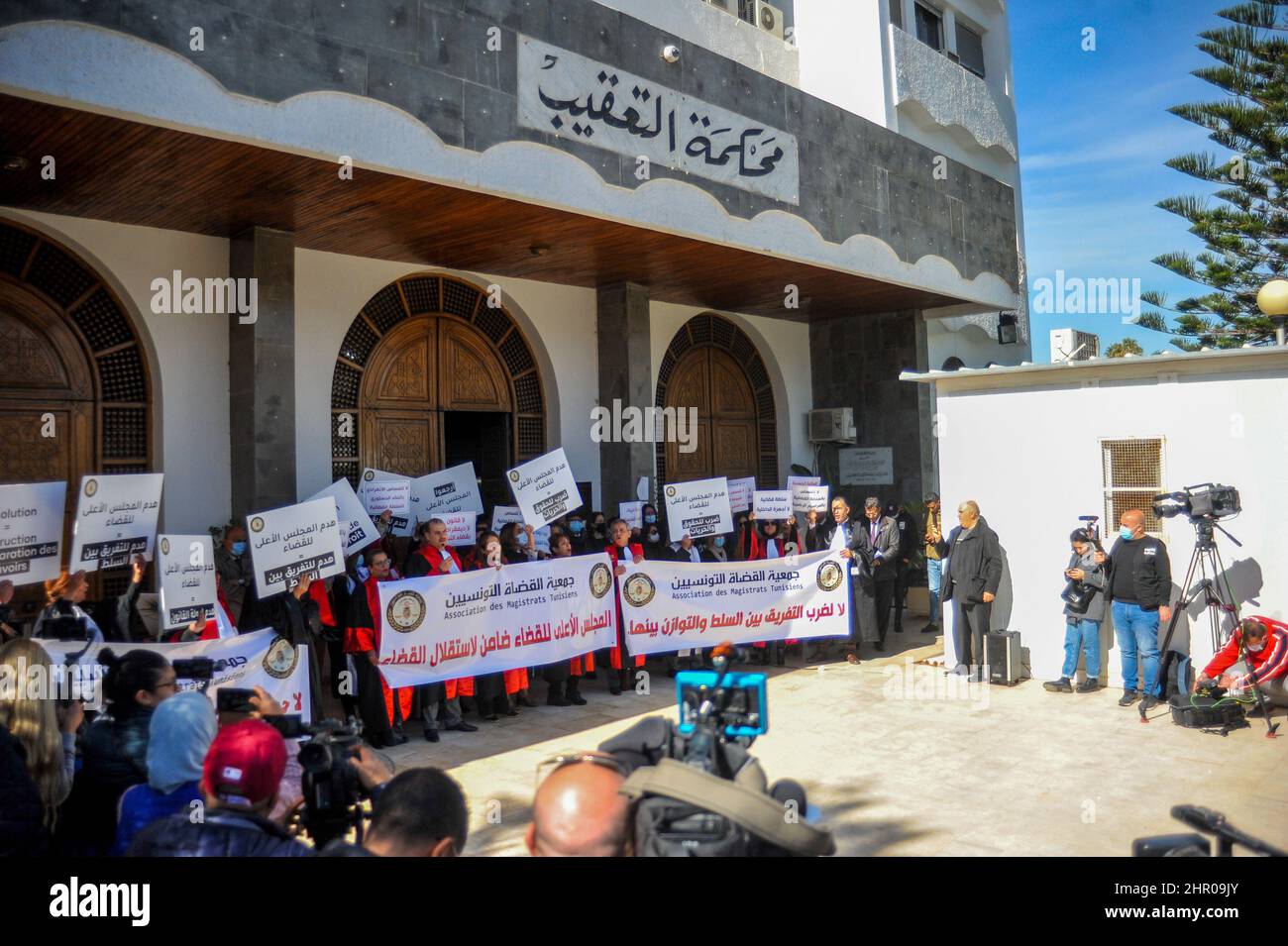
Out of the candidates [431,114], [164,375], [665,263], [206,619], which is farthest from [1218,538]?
[164,375]

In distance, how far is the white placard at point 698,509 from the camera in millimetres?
9898

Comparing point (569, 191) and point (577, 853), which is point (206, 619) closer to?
point (569, 191)

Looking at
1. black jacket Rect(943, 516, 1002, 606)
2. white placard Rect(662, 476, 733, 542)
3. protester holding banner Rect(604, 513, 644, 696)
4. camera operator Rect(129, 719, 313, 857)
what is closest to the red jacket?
black jacket Rect(943, 516, 1002, 606)

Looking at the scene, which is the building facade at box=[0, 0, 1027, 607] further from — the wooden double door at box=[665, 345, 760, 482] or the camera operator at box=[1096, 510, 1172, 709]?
the camera operator at box=[1096, 510, 1172, 709]

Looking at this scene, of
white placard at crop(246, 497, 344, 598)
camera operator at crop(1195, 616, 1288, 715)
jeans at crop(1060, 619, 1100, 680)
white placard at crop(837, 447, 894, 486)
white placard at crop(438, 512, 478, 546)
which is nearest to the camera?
white placard at crop(246, 497, 344, 598)

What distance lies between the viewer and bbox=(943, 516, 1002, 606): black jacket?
29.4ft

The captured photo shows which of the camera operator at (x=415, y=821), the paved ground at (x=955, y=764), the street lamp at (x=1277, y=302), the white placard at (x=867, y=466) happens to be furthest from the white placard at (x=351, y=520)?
the white placard at (x=867, y=466)

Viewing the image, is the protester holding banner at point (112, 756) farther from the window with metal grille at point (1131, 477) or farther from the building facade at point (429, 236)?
the window with metal grille at point (1131, 477)

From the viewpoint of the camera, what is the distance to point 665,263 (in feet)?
36.4

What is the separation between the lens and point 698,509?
10070 mm

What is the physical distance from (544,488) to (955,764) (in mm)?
4437

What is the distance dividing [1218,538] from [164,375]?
9.67 meters

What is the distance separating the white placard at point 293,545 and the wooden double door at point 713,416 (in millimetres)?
6972

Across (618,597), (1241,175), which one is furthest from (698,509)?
(1241,175)
